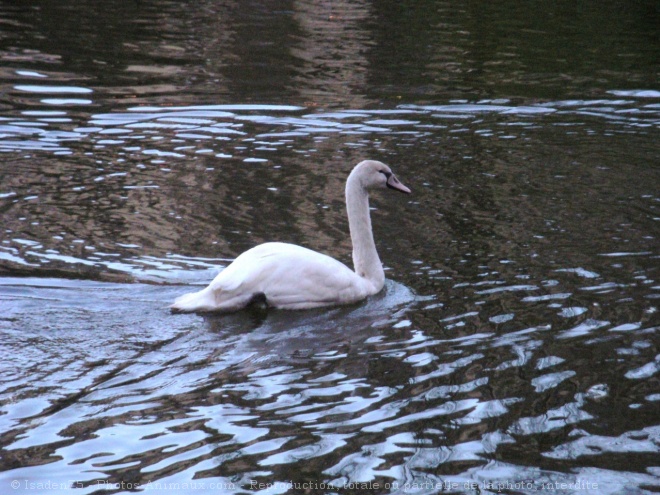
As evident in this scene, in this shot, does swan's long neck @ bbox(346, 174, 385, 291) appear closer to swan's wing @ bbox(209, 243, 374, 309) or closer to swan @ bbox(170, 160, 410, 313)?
swan @ bbox(170, 160, 410, 313)

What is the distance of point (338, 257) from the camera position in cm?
996

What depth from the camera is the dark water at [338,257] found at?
5.82 m

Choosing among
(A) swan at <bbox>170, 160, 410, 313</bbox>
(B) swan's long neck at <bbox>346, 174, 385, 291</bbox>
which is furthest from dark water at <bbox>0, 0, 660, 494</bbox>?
(B) swan's long neck at <bbox>346, 174, 385, 291</bbox>

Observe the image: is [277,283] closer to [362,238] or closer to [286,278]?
[286,278]

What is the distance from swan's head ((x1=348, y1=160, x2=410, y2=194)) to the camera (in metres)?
9.40

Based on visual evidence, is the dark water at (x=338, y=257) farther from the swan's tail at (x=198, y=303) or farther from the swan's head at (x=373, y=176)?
the swan's head at (x=373, y=176)

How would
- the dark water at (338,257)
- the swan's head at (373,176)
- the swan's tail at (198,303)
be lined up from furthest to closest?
the swan's head at (373,176) → the swan's tail at (198,303) → the dark water at (338,257)

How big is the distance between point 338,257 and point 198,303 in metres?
2.08

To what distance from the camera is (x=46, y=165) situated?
43.4 feet

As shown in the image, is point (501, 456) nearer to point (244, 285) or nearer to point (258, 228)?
point (244, 285)

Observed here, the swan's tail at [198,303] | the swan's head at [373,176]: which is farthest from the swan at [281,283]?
the swan's head at [373,176]

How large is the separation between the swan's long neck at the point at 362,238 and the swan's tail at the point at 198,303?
1.45 m

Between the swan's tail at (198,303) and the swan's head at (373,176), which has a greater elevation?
the swan's head at (373,176)

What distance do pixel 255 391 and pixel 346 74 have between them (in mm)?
13696
